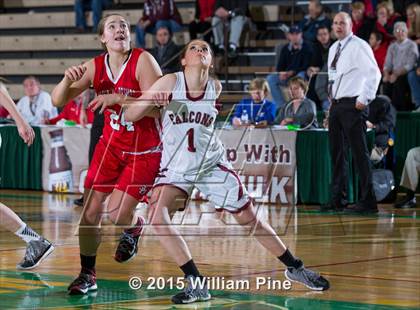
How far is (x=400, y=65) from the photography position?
1498cm

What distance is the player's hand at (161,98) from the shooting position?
250 inches

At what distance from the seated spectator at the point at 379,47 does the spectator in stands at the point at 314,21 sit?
129 centimetres

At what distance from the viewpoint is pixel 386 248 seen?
8.71 meters

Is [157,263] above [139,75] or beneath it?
beneath

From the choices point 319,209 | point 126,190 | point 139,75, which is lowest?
point 319,209

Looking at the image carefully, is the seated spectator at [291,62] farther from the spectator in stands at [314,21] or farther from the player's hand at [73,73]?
the player's hand at [73,73]

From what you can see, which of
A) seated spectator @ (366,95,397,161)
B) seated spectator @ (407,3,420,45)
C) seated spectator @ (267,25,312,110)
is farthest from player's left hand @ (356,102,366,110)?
seated spectator @ (267,25,312,110)

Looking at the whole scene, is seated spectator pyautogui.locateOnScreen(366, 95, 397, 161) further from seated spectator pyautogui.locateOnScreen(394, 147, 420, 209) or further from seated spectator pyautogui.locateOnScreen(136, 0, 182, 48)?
seated spectator pyautogui.locateOnScreen(136, 0, 182, 48)

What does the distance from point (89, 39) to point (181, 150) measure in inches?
592

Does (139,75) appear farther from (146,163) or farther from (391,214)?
(391,214)

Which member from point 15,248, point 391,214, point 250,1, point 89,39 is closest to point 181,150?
point 15,248

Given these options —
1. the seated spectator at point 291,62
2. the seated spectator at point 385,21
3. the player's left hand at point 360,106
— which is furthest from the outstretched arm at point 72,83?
the seated spectator at point 385,21

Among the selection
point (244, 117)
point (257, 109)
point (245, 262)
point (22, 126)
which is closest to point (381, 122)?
point (257, 109)

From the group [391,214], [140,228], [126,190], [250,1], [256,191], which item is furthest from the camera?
[250,1]
